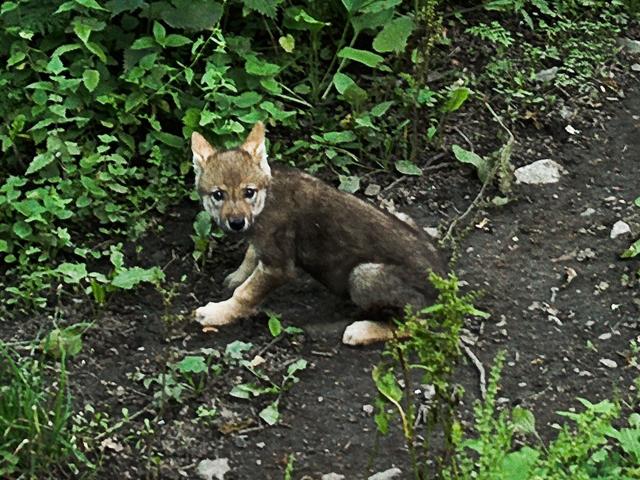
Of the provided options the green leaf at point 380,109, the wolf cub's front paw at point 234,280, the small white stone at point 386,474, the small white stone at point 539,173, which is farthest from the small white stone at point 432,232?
the small white stone at point 386,474

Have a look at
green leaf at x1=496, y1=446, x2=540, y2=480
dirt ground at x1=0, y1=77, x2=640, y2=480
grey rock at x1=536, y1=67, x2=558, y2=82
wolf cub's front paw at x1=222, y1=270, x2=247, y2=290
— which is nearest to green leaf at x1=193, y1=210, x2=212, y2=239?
dirt ground at x1=0, y1=77, x2=640, y2=480

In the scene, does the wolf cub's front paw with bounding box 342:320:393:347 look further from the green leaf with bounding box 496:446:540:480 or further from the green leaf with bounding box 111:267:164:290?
the green leaf with bounding box 496:446:540:480

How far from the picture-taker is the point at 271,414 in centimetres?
571

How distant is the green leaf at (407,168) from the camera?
7.36m

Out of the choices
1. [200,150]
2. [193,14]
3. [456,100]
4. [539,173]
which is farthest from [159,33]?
[539,173]

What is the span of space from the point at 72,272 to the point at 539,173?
282 cm

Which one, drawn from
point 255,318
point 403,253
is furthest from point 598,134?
point 255,318

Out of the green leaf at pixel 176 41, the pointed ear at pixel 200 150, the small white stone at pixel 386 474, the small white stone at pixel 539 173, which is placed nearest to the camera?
the small white stone at pixel 386 474

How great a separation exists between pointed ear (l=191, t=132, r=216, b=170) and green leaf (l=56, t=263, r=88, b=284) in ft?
2.65

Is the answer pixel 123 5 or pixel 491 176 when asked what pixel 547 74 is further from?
pixel 123 5

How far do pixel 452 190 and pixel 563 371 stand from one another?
1.69 meters

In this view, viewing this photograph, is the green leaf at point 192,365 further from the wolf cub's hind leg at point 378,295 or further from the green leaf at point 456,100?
the green leaf at point 456,100

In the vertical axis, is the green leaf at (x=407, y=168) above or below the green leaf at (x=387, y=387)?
below

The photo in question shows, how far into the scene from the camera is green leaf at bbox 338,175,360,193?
7.21 m
